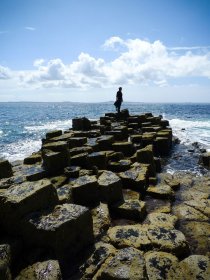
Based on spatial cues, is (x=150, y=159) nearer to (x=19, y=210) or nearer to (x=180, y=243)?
(x=180, y=243)

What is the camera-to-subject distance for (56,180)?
19.0 ft

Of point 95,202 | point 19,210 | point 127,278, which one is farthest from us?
point 95,202

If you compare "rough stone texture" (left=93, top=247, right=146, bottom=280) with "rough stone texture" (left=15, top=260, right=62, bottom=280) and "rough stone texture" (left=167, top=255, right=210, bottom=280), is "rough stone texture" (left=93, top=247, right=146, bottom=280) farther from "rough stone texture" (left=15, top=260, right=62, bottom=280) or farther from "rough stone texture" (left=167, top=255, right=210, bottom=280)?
"rough stone texture" (left=15, top=260, right=62, bottom=280)

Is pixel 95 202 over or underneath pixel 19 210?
underneath

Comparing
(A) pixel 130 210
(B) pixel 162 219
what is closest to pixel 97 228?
(A) pixel 130 210

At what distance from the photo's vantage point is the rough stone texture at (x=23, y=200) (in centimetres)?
351

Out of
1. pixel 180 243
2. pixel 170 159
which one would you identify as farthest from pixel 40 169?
pixel 170 159

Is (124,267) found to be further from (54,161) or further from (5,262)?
(54,161)

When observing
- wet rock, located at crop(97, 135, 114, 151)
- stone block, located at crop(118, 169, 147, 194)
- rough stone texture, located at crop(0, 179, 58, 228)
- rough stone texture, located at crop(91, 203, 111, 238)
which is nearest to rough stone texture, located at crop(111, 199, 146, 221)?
rough stone texture, located at crop(91, 203, 111, 238)

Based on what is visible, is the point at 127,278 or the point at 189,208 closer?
the point at 127,278

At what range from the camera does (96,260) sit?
3332 millimetres

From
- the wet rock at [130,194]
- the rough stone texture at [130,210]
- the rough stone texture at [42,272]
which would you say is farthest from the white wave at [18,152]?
the rough stone texture at [42,272]

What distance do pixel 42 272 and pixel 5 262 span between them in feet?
1.42

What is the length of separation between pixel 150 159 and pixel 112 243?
424cm
